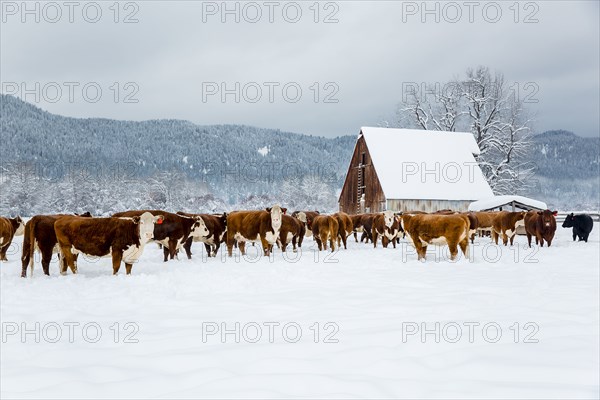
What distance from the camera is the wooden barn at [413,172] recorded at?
3716 centimetres

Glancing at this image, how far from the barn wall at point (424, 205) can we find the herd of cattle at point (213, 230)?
47.5 ft

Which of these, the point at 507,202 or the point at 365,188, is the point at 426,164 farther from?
the point at 507,202

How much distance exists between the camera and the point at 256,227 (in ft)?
47.5

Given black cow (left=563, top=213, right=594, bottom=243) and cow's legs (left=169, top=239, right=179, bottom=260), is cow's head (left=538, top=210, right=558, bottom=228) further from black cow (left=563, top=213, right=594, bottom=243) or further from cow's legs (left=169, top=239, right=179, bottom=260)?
cow's legs (left=169, top=239, right=179, bottom=260)

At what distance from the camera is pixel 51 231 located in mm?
10320

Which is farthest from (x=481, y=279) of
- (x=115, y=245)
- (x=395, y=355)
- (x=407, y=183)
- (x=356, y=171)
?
(x=356, y=171)

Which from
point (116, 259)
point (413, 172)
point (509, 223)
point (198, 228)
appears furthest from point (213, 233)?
point (413, 172)

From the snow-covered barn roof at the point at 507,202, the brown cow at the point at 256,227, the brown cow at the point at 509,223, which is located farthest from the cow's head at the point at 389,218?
the snow-covered barn roof at the point at 507,202

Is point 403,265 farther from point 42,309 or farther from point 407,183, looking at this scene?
point 407,183

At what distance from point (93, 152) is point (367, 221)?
112 metres

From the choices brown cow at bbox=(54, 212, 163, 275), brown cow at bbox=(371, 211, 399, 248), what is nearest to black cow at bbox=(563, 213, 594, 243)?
brown cow at bbox=(371, 211, 399, 248)

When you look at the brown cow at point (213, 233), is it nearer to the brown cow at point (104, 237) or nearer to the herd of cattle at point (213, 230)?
the herd of cattle at point (213, 230)

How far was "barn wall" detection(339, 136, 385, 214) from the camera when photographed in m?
38.7

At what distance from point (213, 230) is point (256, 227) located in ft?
4.41
